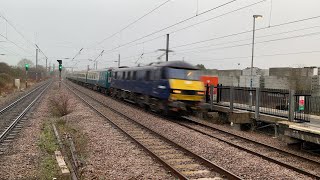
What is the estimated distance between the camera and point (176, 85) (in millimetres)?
16781

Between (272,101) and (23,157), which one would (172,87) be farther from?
(23,157)

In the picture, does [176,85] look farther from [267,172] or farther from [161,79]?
[267,172]

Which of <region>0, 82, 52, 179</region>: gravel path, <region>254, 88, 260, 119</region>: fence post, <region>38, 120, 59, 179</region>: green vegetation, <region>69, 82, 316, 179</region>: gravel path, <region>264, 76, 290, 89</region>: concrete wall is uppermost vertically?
<region>264, 76, 290, 89</region>: concrete wall

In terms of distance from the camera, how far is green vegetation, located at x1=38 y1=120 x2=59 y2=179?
763 cm

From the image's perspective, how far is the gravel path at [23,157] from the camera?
7.76 metres

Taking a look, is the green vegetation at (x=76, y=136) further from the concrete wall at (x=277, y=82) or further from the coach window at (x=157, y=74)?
the concrete wall at (x=277, y=82)

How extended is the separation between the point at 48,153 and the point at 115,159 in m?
2.24

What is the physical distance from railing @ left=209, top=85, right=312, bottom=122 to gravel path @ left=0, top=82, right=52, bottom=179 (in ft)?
29.5

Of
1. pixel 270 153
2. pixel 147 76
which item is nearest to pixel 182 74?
pixel 147 76

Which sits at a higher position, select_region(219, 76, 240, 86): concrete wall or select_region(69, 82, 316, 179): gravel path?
select_region(219, 76, 240, 86): concrete wall

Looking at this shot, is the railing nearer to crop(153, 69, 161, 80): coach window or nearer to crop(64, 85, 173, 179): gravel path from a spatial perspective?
crop(153, 69, 161, 80): coach window

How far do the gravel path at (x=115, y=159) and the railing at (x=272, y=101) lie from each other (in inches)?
243

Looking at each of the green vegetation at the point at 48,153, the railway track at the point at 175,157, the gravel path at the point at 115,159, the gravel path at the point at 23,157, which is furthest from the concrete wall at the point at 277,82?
the gravel path at the point at 23,157

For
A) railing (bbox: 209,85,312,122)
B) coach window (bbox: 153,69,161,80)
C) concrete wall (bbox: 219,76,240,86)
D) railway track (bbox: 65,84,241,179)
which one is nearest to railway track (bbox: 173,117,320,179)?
railway track (bbox: 65,84,241,179)
